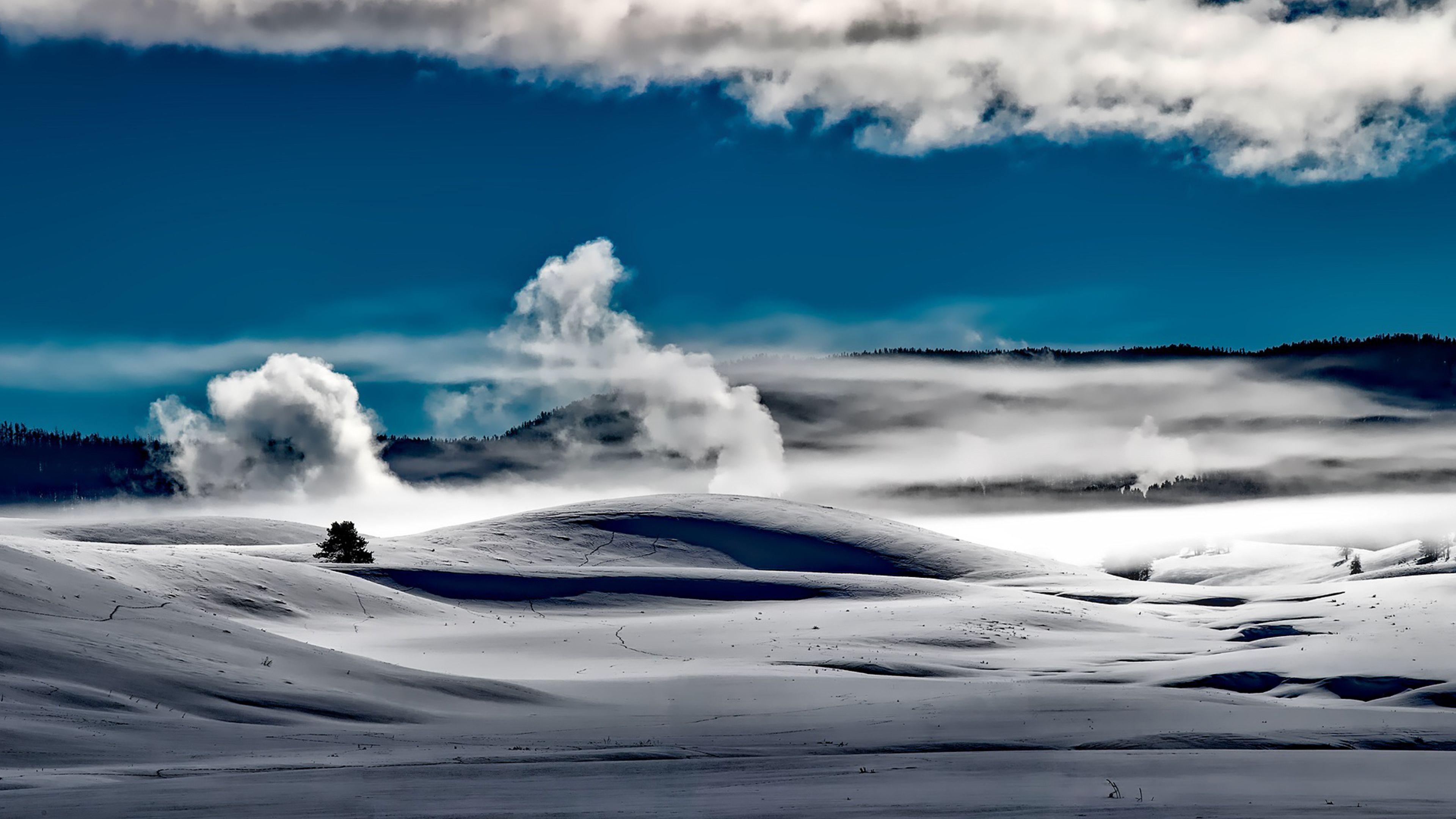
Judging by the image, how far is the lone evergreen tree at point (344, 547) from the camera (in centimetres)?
6569

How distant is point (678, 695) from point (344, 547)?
36.3 metres

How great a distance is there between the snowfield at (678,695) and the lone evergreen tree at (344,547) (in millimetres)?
1127

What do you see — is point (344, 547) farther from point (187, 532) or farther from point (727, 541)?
point (727, 541)

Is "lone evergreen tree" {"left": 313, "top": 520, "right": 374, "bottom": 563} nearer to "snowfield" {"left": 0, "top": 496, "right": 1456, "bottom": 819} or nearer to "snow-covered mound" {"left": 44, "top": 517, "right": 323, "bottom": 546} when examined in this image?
"snowfield" {"left": 0, "top": 496, "right": 1456, "bottom": 819}

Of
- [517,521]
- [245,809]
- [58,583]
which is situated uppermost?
[517,521]

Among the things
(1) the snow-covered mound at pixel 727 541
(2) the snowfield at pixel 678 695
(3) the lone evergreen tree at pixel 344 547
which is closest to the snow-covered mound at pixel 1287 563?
(1) the snow-covered mound at pixel 727 541

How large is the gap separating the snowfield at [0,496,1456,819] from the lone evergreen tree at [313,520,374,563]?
1.13 meters

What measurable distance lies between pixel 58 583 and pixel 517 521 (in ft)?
192

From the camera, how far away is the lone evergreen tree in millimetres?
65688

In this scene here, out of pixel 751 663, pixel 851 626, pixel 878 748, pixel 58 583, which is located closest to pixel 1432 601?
pixel 851 626

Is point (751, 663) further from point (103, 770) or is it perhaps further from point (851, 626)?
point (103, 770)

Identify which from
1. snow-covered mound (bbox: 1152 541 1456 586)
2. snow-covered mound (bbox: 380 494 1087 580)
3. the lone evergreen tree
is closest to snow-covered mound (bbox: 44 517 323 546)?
snow-covered mound (bbox: 380 494 1087 580)

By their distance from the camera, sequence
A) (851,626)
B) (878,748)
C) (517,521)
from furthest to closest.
Answer: (517,521), (851,626), (878,748)

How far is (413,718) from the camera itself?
28688 mm
